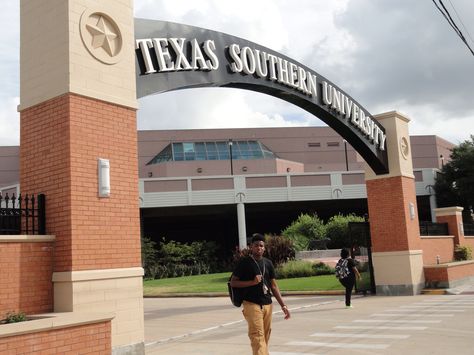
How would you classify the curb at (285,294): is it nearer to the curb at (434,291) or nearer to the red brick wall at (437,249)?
the curb at (434,291)

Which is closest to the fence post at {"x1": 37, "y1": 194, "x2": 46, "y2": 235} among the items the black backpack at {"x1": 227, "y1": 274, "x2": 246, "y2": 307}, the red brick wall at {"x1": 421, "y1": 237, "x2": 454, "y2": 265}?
the black backpack at {"x1": 227, "y1": 274, "x2": 246, "y2": 307}

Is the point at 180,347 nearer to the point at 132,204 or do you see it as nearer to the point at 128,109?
the point at 132,204

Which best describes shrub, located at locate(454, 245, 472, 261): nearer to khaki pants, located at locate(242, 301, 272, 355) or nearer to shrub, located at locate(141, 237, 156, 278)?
khaki pants, located at locate(242, 301, 272, 355)

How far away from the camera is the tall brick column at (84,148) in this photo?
7.76 m

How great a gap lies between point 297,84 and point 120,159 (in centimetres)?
694

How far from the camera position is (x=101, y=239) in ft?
26.4

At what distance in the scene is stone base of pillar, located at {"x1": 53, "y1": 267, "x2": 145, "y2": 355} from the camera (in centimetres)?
757

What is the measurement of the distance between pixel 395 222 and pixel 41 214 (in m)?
13.0

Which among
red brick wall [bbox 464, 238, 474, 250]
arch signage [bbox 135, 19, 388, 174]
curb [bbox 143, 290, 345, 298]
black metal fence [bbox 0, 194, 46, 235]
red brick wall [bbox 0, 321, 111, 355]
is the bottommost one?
curb [bbox 143, 290, 345, 298]

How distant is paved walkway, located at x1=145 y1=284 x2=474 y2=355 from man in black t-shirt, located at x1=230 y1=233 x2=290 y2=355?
2.12 m

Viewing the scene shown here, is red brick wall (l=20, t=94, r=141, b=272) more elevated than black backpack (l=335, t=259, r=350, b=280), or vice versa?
red brick wall (l=20, t=94, r=141, b=272)

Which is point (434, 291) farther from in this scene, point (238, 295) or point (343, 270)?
point (238, 295)

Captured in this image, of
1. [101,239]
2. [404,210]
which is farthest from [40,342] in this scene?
[404,210]

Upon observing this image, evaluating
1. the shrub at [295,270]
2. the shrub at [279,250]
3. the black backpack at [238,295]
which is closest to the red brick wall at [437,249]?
the shrub at [295,270]
